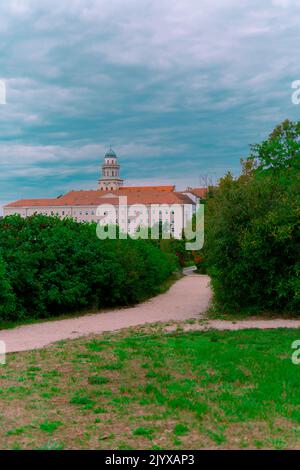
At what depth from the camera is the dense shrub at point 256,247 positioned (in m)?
16.0

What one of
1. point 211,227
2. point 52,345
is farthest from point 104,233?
point 52,345

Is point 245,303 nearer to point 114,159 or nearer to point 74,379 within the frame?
point 74,379

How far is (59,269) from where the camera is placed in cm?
1739

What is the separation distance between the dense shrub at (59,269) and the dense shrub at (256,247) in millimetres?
3321

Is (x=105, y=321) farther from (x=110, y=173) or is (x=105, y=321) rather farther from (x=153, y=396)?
(x=110, y=173)

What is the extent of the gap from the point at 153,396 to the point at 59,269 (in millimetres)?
10220

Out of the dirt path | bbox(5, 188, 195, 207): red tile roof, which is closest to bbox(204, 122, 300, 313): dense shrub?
the dirt path

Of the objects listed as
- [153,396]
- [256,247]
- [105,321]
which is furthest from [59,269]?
[153,396]

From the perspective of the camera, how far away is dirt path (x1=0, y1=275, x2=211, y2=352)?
502 inches

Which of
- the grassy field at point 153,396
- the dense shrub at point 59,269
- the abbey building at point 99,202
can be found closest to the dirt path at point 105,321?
the dense shrub at point 59,269

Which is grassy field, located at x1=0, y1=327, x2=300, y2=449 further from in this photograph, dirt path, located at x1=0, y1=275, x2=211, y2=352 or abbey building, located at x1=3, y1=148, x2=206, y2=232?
abbey building, located at x1=3, y1=148, x2=206, y2=232

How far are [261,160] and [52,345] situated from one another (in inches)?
548

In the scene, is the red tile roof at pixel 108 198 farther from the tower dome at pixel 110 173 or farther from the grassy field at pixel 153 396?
the grassy field at pixel 153 396

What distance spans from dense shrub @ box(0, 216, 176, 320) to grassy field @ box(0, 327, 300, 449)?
200 inches
